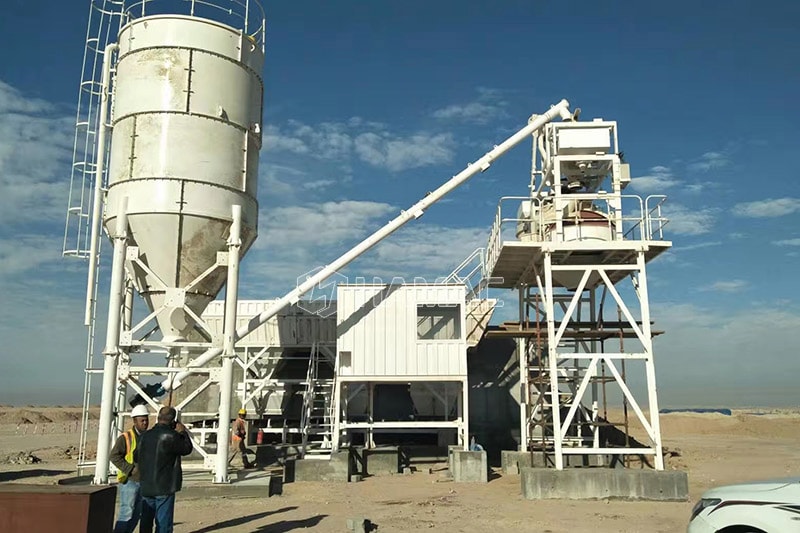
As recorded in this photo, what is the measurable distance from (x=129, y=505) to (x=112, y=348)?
804cm

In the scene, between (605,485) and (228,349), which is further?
(228,349)

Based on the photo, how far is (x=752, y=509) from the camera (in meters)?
7.19

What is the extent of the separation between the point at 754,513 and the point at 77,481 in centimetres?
1541

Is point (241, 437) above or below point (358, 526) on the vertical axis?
above

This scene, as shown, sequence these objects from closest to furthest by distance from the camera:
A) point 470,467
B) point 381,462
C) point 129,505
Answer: point 129,505, point 470,467, point 381,462

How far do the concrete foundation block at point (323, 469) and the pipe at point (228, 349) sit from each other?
3.91m

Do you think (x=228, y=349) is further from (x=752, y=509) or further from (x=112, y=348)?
(x=752, y=509)

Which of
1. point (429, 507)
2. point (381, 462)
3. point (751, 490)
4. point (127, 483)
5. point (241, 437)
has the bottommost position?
point (429, 507)

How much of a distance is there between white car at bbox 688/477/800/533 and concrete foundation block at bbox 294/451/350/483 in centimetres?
1360

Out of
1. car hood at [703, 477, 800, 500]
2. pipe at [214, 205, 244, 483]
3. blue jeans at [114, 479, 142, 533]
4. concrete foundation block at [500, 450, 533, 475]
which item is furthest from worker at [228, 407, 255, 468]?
car hood at [703, 477, 800, 500]

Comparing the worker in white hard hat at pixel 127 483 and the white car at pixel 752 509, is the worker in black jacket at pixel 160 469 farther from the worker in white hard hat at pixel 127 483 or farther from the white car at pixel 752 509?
the white car at pixel 752 509

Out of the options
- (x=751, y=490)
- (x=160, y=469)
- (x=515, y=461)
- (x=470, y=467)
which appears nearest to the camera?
(x=751, y=490)

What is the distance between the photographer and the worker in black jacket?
28.4 feet

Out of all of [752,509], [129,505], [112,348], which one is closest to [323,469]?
[112,348]
